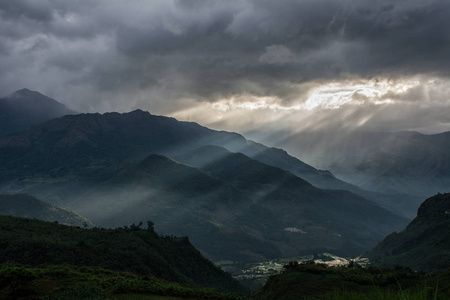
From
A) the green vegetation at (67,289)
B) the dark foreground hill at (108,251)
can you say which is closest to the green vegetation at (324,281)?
the green vegetation at (67,289)

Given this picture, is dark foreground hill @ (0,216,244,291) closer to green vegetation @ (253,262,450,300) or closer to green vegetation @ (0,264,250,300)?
green vegetation @ (0,264,250,300)

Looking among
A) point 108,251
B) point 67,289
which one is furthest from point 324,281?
point 108,251

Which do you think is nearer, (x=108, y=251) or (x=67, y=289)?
(x=67, y=289)

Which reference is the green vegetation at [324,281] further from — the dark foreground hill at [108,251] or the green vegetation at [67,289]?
the dark foreground hill at [108,251]

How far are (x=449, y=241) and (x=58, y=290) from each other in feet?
662

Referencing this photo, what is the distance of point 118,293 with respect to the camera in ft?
143

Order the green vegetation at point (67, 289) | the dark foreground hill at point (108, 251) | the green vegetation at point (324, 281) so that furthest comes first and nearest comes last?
the dark foreground hill at point (108, 251)
the green vegetation at point (324, 281)
the green vegetation at point (67, 289)

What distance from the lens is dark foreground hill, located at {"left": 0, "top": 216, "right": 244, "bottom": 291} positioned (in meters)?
92.7

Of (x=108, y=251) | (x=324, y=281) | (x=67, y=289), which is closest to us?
(x=67, y=289)

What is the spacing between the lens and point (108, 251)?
368 feet

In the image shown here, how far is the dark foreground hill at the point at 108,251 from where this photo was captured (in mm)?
92688

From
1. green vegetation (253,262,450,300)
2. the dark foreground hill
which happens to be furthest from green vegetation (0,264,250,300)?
the dark foreground hill

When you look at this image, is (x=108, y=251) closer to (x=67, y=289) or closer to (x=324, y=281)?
(x=67, y=289)

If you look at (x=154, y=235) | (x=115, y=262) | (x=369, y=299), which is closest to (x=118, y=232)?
(x=154, y=235)
